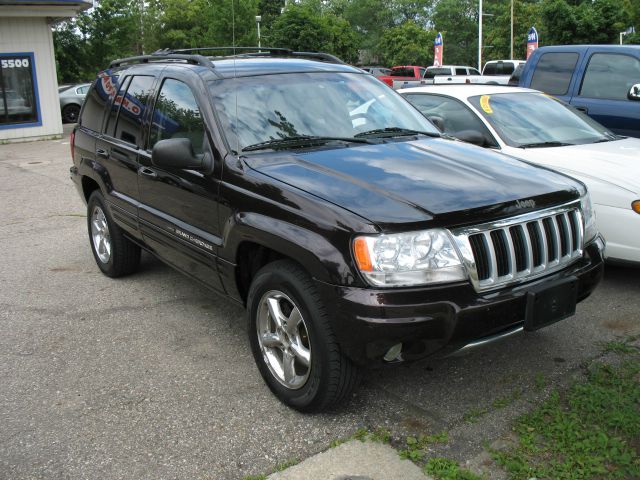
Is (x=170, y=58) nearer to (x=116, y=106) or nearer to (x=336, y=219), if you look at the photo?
(x=116, y=106)

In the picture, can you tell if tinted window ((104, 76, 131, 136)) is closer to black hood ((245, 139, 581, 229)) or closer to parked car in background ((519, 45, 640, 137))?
black hood ((245, 139, 581, 229))

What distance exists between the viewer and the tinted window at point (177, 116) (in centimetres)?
414

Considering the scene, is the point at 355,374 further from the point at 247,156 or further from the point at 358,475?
the point at 247,156

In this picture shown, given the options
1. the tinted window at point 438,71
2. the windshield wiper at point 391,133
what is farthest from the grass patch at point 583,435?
the tinted window at point 438,71

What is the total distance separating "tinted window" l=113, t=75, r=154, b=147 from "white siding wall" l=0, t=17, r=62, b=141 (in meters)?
13.8

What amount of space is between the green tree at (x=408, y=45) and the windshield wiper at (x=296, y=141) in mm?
56351

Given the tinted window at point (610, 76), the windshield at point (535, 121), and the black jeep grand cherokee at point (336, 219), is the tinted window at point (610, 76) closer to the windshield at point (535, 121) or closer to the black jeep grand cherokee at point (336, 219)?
the windshield at point (535, 121)

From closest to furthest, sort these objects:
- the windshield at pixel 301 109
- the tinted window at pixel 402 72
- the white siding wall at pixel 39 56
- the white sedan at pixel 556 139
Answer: the windshield at pixel 301 109 < the white sedan at pixel 556 139 < the white siding wall at pixel 39 56 < the tinted window at pixel 402 72

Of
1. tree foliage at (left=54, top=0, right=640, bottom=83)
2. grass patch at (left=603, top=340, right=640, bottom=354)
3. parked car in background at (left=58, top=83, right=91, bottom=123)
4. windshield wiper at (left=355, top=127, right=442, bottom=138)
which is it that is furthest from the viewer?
tree foliage at (left=54, top=0, right=640, bottom=83)

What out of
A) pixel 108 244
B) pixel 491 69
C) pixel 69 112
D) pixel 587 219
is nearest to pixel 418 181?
pixel 587 219

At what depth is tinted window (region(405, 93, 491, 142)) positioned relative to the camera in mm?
6184

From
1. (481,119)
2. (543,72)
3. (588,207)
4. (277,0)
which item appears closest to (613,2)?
(543,72)

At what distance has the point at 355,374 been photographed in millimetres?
3283

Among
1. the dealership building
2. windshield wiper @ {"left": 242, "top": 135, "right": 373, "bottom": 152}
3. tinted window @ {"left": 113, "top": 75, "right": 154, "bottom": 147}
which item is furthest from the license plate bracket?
the dealership building
